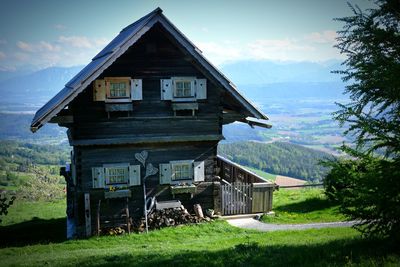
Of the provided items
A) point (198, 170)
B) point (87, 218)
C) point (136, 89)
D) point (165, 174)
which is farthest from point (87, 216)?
point (136, 89)

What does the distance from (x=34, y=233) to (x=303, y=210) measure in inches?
561

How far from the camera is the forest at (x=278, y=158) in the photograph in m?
140

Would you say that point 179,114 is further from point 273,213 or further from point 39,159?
point 39,159

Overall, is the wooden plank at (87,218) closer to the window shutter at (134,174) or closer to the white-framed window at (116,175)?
the white-framed window at (116,175)

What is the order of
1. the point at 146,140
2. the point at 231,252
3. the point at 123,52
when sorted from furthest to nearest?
the point at 146,140 < the point at 123,52 < the point at 231,252

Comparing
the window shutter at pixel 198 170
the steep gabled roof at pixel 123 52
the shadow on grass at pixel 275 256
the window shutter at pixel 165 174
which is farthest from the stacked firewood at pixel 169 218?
the steep gabled roof at pixel 123 52

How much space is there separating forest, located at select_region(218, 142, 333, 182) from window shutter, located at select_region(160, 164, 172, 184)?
388 feet

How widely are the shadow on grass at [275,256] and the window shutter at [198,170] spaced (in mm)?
6713

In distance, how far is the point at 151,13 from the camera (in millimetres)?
15531

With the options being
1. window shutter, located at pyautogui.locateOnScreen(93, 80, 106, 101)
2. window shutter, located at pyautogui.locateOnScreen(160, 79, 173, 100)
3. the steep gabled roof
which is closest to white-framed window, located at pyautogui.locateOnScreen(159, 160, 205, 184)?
window shutter, located at pyautogui.locateOnScreen(160, 79, 173, 100)

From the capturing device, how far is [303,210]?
19375mm

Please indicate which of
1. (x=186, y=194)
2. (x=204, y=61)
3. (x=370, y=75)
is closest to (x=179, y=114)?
(x=204, y=61)

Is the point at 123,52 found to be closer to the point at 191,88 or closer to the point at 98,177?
the point at 191,88

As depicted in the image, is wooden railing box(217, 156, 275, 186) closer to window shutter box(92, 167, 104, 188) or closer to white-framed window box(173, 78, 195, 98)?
white-framed window box(173, 78, 195, 98)
